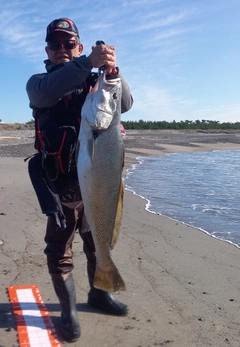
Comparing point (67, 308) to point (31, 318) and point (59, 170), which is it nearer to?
point (31, 318)

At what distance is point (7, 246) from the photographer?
5.80 metres

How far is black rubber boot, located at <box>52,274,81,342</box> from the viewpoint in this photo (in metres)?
3.62

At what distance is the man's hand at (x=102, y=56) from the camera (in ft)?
10.2

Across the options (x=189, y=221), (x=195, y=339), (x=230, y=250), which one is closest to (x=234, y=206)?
(x=189, y=221)

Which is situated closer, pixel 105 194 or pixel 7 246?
pixel 105 194

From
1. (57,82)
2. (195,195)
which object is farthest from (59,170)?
(195,195)

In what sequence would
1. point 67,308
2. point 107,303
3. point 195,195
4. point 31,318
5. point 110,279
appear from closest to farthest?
point 110,279
point 67,308
point 31,318
point 107,303
point 195,195

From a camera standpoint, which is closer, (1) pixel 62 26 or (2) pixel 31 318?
(1) pixel 62 26

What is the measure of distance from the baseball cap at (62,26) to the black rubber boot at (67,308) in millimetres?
2085

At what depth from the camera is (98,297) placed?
4152 mm

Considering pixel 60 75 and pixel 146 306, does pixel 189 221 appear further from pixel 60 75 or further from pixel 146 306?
pixel 60 75

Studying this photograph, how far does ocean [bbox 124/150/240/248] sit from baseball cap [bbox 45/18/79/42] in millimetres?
4379

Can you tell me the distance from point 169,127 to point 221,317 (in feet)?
227

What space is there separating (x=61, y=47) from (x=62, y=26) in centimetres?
17
